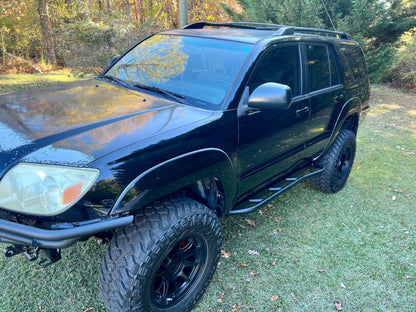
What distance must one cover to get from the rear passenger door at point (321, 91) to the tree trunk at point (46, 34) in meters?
Result: 14.4

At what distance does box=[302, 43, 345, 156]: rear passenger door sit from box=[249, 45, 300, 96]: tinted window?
0.17m

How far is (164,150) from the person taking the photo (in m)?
1.81

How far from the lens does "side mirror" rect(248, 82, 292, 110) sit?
215 cm

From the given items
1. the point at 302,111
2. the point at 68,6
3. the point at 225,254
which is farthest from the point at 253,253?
the point at 68,6

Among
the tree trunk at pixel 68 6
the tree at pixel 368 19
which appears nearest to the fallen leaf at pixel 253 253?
the tree at pixel 368 19

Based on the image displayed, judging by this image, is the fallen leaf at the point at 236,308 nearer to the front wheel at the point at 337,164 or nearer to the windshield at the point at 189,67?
the windshield at the point at 189,67

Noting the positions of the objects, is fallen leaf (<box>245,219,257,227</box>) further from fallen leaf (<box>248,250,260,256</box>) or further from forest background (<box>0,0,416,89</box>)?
forest background (<box>0,0,416,89</box>)

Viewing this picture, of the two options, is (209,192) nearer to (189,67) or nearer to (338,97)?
(189,67)

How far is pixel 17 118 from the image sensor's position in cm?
197

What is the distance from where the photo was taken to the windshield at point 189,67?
239 cm

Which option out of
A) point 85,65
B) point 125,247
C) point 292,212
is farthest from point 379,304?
point 85,65

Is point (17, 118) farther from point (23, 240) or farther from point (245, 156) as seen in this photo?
point (245, 156)

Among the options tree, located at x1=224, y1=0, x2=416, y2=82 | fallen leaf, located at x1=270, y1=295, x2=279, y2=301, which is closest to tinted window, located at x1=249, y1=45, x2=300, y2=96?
fallen leaf, located at x1=270, y1=295, x2=279, y2=301

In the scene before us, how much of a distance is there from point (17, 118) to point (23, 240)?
0.83m
